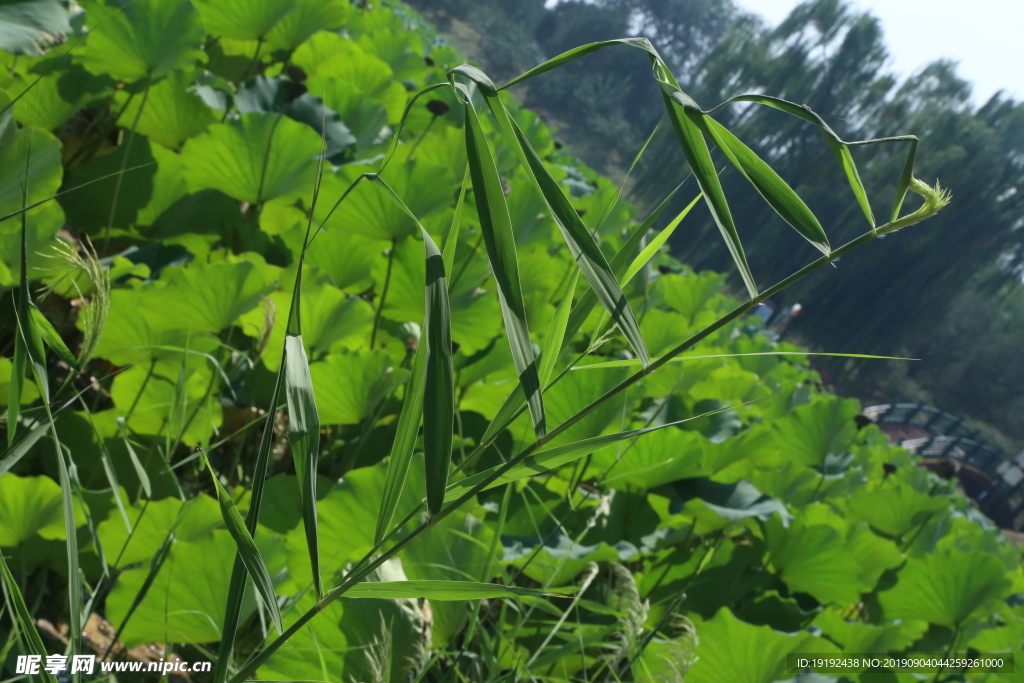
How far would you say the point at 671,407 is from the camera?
3.73 ft

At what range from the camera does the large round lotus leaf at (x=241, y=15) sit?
0.99 metres

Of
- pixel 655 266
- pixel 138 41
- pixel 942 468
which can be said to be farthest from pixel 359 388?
pixel 942 468

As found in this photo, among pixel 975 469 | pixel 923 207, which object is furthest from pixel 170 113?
pixel 975 469

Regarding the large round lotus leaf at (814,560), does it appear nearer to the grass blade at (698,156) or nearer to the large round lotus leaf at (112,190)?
the grass blade at (698,156)

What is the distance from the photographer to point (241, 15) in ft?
3.34

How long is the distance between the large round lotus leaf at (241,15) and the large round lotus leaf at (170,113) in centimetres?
15

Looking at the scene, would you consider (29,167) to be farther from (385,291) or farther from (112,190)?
(385,291)

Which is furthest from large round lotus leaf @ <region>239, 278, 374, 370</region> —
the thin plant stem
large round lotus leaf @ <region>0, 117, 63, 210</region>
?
large round lotus leaf @ <region>0, 117, 63, 210</region>

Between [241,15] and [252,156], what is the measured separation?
29 cm

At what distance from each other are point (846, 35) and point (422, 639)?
788 inches

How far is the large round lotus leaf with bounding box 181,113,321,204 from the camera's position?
837 mm

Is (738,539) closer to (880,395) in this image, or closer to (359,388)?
(359,388)

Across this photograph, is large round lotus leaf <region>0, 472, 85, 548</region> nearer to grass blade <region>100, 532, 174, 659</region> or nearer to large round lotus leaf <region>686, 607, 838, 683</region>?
grass blade <region>100, 532, 174, 659</region>

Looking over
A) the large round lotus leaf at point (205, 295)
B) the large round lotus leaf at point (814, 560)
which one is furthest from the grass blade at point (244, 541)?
the large round lotus leaf at point (814, 560)
